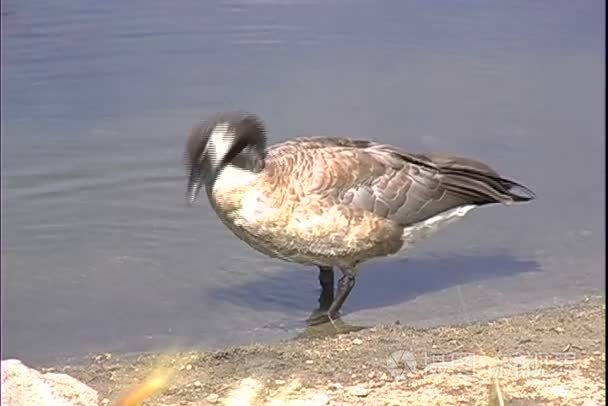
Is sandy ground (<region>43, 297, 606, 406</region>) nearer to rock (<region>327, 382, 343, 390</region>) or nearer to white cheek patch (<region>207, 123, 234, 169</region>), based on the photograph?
rock (<region>327, 382, 343, 390</region>)

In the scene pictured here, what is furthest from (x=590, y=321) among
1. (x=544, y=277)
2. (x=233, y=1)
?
(x=233, y=1)

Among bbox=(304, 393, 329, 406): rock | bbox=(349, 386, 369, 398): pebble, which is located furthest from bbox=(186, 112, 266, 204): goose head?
bbox=(304, 393, 329, 406): rock

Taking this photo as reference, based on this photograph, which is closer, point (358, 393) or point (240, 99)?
point (358, 393)

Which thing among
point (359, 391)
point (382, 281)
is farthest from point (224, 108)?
point (359, 391)

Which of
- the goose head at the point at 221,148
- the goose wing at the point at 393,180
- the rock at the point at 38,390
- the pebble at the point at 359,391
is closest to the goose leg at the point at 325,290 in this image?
the goose wing at the point at 393,180

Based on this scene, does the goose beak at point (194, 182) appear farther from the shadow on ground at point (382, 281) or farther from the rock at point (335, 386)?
the rock at point (335, 386)

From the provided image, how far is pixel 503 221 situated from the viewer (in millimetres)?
8867

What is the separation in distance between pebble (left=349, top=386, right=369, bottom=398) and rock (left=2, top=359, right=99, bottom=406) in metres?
1.06

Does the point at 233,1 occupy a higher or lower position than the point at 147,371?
higher

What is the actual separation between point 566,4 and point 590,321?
5.83 meters

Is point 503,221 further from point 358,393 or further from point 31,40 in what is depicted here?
point 31,40

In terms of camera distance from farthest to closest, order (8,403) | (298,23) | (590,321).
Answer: (298,23) → (590,321) → (8,403)

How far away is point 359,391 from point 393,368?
64 centimetres

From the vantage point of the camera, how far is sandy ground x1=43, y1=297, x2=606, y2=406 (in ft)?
17.9
